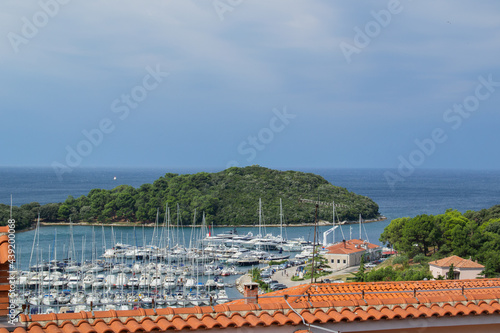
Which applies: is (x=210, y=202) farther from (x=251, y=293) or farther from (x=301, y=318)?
(x=301, y=318)

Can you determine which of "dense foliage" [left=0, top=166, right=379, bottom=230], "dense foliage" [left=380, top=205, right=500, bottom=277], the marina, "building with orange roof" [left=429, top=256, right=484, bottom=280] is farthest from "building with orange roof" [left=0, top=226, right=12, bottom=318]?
"dense foliage" [left=0, top=166, right=379, bottom=230]

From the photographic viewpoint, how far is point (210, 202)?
6944 centimetres

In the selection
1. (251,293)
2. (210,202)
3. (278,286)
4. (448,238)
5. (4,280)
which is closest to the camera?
(4,280)

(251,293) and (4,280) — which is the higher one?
(4,280)

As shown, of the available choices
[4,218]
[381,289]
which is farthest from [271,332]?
[4,218]

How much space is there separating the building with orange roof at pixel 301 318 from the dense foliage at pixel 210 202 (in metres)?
59.5

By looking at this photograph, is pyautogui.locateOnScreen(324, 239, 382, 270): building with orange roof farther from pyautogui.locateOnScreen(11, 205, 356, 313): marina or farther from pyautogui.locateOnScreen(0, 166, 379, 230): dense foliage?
pyautogui.locateOnScreen(0, 166, 379, 230): dense foliage

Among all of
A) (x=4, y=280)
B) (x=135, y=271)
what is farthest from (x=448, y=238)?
(x=4, y=280)

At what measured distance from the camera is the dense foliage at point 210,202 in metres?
67.1

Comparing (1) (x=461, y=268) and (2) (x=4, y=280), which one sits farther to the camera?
(1) (x=461, y=268)

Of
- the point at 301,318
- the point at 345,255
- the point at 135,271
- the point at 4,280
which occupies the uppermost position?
the point at 4,280

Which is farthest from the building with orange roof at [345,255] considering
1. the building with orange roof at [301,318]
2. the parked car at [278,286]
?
the building with orange roof at [301,318]

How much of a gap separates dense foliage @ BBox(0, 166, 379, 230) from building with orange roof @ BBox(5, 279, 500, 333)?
59505mm

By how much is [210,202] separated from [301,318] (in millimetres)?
65802
